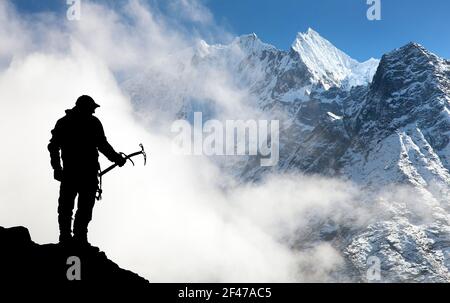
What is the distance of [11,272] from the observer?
9.84 meters

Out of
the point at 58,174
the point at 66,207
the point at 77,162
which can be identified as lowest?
the point at 66,207

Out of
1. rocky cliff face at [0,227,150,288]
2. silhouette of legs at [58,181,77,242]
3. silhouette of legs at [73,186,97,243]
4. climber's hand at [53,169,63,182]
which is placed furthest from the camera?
silhouette of legs at [73,186,97,243]

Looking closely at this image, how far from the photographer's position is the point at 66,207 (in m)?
12.8

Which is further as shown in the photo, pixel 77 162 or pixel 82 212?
pixel 82 212

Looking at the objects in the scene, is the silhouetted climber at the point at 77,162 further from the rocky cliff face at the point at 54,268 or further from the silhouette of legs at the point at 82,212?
the rocky cliff face at the point at 54,268

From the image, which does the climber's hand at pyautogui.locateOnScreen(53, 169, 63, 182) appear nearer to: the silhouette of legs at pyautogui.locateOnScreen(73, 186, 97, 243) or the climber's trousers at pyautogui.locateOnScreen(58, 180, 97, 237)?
the climber's trousers at pyautogui.locateOnScreen(58, 180, 97, 237)

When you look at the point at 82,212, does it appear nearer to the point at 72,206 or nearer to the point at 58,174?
the point at 72,206

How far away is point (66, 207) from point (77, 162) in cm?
108

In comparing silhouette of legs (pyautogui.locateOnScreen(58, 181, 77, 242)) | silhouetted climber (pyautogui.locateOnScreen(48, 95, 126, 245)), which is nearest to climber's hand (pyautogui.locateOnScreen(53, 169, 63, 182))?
silhouetted climber (pyautogui.locateOnScreen(48, 95, 126, 245))

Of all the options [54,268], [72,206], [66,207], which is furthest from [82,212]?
[54,268]

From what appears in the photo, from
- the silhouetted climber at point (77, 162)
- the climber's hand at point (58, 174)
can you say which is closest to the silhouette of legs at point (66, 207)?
the silhouetted climber at point (77, 162)

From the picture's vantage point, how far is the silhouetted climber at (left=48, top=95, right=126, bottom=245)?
1269 cm

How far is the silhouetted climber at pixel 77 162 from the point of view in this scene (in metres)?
12.7

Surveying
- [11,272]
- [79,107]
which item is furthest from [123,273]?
[79,107]
